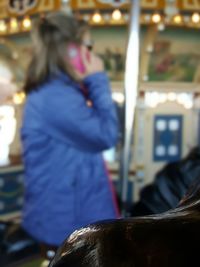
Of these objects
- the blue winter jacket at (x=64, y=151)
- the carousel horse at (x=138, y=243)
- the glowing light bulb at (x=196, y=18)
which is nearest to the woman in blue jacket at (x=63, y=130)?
the blue winter jacket at (x=64, y=151)

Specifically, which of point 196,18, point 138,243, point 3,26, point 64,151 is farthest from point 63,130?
point 138,243

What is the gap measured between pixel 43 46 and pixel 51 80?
0.08 meters

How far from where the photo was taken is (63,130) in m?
1.32

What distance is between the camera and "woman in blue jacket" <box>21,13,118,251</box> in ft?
4.29

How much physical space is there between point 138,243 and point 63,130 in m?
1.09

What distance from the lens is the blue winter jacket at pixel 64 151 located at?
4.28ft

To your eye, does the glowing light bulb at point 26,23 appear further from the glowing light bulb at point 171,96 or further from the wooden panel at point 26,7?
the glowing light bulb at point 171,96

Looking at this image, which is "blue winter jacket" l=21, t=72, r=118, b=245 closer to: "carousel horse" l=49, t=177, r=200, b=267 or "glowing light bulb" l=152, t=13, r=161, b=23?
"glowing light bulb" l=152, t=13, r=161, b=23

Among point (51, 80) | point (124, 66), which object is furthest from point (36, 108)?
point (124, 66)

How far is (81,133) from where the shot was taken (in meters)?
1.32

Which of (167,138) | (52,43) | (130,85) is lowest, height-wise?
(167,138)

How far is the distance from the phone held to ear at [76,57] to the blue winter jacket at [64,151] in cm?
4

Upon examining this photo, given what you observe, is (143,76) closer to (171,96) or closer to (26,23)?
(171,96)

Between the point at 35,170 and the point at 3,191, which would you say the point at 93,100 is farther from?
the point at 3,191
